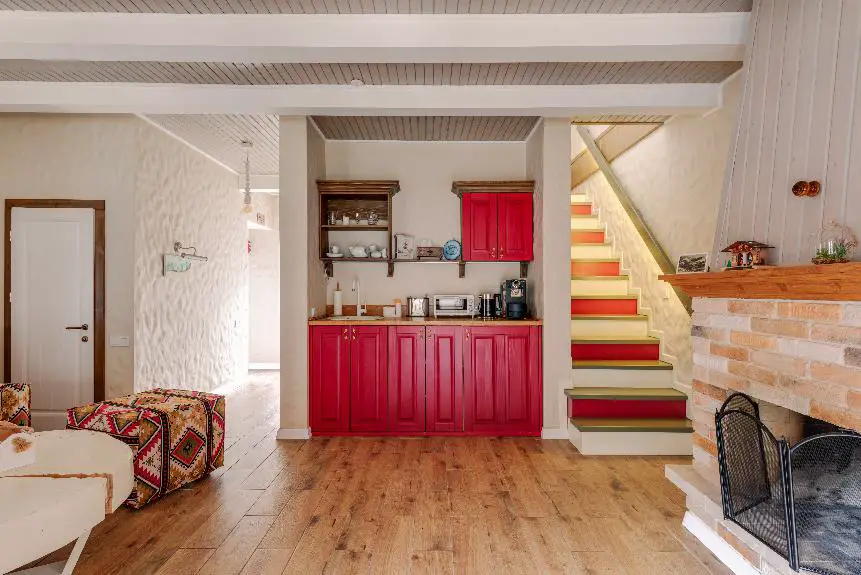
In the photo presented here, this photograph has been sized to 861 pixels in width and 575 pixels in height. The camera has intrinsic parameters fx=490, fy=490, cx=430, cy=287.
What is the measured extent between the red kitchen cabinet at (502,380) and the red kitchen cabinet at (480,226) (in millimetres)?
804

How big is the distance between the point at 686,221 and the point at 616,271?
1234 mm

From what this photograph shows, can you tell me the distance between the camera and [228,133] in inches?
202

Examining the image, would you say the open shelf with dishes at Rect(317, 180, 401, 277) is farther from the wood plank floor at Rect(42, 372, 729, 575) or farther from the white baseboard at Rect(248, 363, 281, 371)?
the white baseboard at Rect(248, 363, 281, 371)

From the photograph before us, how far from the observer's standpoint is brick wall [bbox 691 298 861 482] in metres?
1.86

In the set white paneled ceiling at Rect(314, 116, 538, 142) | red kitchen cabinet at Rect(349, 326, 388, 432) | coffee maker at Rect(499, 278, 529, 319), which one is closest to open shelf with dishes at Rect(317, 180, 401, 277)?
white paneled ceiling at Rect(314, 116, 538, 142)

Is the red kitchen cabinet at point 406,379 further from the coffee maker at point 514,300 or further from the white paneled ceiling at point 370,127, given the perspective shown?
the white paneled ceiling at point 370,127

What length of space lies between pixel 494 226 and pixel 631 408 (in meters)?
2.01

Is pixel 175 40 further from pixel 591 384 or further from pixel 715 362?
pixel 591 384

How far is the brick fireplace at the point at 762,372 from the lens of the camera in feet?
6.14

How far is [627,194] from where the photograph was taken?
17.2 feet

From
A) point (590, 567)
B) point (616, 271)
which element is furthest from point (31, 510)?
point (616, 271)

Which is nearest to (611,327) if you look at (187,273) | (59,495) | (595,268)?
(595,268)

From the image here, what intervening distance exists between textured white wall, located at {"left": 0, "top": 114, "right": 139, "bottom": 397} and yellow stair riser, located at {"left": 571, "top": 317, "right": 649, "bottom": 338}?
165 inches

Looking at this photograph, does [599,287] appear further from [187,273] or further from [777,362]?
[187,273]
